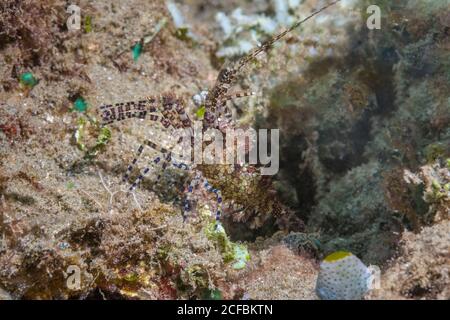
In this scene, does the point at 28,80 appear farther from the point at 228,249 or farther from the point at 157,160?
the point at 228,249

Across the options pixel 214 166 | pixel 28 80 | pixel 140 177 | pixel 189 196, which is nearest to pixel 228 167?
pixel 214 166

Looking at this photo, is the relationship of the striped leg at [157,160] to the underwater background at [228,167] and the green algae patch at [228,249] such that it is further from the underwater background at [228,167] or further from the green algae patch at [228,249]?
the green algae patch at [228,249]

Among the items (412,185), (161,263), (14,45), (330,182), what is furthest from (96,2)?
(412,185)

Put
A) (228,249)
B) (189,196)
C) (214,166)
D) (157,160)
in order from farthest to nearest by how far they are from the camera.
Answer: (214,166)
(157,160)
(189,196)
(228,249)

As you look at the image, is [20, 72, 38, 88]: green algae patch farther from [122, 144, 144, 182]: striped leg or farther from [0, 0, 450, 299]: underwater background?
[122, 144, 144, 182]: striped leg

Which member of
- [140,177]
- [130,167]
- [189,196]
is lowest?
[189,196]
